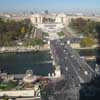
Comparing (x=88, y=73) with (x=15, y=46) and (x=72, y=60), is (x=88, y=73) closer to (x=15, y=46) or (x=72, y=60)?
(x=72, y=60)

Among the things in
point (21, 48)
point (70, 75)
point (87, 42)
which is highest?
point (70, 75)

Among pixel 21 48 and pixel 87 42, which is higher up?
pixel 87 42

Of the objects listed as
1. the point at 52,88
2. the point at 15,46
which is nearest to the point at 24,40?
the point at 15,46

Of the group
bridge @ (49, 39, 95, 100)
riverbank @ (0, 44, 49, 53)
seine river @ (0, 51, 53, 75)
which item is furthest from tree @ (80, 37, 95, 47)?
bridge @ (49, 39, 95, 100)

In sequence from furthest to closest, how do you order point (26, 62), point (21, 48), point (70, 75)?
point (21, 48) < point (26, 62) < point (70, 75)

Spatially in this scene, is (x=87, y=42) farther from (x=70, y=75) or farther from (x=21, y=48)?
(x=70, y=75)

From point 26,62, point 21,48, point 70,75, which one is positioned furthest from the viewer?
point 21,48

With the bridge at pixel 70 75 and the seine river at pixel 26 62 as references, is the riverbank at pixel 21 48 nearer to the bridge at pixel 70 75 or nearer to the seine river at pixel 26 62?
the seine river at pixel 26 62

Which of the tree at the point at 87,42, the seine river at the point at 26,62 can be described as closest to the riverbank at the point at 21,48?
the seine river at the point at 26,62

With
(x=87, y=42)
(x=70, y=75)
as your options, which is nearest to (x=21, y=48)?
(x=87, y=42)
